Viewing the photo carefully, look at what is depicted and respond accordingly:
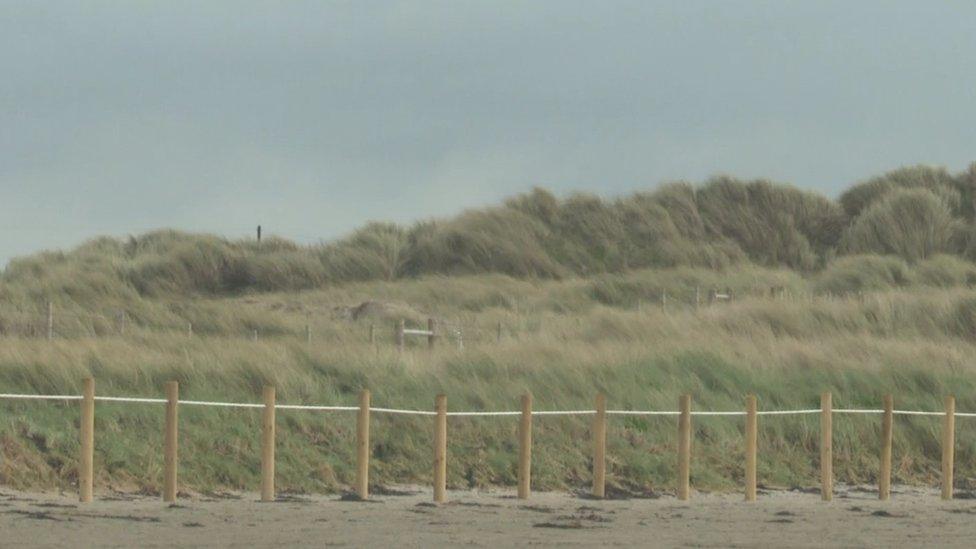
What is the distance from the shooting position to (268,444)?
66.8 ft

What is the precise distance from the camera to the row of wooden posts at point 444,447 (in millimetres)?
19641

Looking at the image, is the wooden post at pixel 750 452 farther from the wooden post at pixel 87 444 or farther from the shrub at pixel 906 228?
the shrub at pixel 906 228

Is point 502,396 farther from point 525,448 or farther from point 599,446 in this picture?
point 525,448

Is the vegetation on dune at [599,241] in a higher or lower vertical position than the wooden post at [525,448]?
higher

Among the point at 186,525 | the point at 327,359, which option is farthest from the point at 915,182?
the point at 186,525

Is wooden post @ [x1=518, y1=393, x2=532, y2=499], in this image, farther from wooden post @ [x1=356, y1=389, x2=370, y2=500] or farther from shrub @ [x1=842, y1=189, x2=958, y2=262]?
shrub @ [x1=842, y1=189, x2=958, y2=262]

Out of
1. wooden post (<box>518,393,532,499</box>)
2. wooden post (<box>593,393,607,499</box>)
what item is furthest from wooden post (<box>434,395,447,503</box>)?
wooden post (<box>593,393,607,499</box>)

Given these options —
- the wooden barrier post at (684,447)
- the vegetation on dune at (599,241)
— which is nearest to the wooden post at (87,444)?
the wooden barrier post at (684,447)

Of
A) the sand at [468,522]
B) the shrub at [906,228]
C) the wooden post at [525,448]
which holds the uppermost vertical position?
the shrub at [906,228]

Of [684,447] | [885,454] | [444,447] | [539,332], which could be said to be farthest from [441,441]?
[539,332]

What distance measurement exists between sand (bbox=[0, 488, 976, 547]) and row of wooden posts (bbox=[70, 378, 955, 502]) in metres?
0.24

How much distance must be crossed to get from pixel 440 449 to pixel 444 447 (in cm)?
6

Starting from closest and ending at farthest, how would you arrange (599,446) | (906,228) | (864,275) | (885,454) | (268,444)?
(268,444), (599,446), (885,454), (864,275), (906,228)

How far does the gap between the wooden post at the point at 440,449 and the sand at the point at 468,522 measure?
0.20 m
